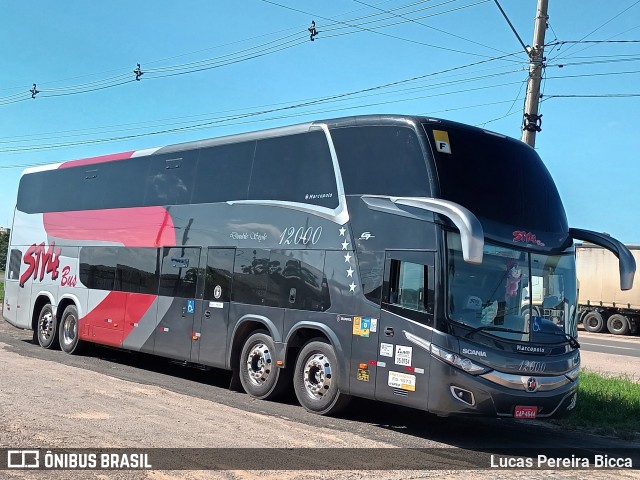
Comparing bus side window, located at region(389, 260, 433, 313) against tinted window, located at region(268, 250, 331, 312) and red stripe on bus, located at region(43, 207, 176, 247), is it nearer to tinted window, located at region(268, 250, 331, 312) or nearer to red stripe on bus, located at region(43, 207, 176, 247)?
tinted window, located at region(268, 250, 331, 312)

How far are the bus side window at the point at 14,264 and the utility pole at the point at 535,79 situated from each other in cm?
1222

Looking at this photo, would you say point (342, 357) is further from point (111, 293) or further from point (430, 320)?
point (111, 293)

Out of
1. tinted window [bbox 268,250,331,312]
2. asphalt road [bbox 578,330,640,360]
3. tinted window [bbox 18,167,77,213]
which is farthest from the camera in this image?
asphalt road [bbox 578,330,640,360]

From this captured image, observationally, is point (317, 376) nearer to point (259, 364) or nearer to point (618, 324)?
point (259, 364)

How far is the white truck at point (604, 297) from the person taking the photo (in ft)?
121

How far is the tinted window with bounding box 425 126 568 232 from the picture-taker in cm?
1016

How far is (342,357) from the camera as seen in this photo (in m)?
10.9

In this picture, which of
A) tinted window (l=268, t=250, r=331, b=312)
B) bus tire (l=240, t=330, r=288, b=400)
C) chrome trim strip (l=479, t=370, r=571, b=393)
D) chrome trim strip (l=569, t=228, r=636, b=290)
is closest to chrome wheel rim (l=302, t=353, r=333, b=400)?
bus tire (l=240, t=330, r=288, b=400)

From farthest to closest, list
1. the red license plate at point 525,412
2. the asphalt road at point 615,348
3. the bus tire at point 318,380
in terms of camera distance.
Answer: the asphalt road at point 615,348, the bus tire at point 318,380, the red license plate at point 525,412

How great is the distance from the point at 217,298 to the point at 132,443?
5.44 metres

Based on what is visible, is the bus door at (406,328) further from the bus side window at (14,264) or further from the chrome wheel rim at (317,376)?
the bus side window at (14,264)

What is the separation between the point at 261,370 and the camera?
40.5ft

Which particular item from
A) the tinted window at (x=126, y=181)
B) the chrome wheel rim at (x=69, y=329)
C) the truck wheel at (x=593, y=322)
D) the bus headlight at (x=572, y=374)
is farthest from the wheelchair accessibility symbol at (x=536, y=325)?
the truck wheel at (x=593, y=322)

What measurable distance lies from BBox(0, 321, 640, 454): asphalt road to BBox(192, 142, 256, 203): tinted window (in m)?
3.23
